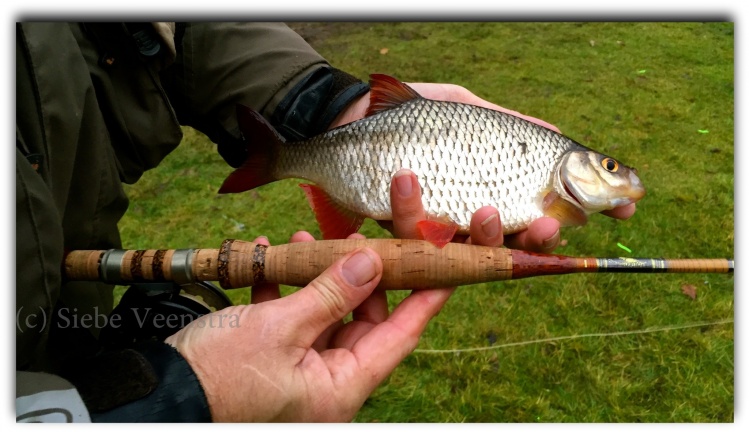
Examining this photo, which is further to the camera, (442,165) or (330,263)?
(442,165)

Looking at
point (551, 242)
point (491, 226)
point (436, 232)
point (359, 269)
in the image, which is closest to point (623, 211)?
point (551, 242)

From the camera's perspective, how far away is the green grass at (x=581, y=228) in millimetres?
2082

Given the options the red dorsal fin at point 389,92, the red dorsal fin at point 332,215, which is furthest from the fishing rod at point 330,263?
the red dorsal fin at point 389,92

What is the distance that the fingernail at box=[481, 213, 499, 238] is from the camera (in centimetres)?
131

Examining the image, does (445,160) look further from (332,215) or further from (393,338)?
(393,338)

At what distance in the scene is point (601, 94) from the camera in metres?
3.82

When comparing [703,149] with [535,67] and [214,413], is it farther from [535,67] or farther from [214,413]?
[214,413]

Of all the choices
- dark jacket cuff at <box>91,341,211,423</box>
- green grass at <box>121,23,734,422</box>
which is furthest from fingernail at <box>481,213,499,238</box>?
green grass at <box>121,23,734,422</box>

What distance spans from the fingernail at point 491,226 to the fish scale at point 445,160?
79 mm

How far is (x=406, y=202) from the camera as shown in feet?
4.28

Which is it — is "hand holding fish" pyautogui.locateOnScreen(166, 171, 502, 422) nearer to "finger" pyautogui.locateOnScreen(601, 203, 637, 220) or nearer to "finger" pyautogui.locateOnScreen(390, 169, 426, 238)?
"finger" pyautogui.locateOnScreen(390, 169, 426, 238)

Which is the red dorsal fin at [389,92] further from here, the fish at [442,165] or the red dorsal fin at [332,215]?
the red dorsal fin at [332,215]

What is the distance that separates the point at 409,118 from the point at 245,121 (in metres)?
0.42

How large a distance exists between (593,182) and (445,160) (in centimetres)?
39
